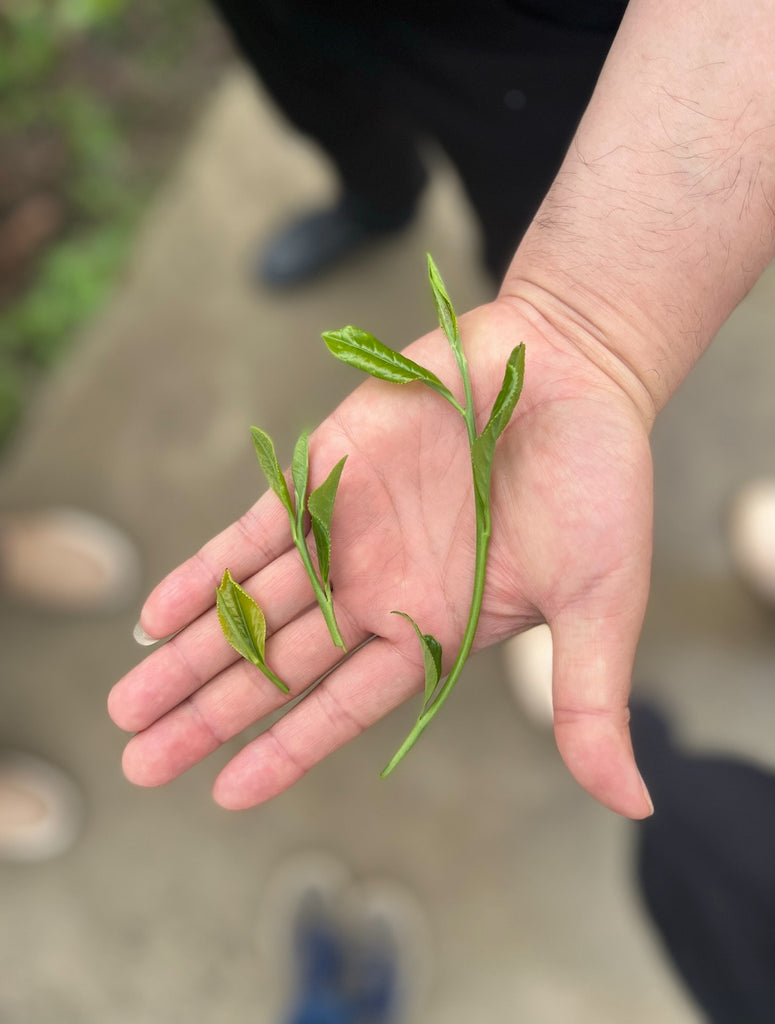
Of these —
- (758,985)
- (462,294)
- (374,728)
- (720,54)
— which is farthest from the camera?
(462,294)

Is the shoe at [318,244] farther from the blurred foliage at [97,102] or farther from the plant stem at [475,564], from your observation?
the plant stem at [475,564]

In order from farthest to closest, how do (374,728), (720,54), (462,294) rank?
(462,294)
(374,728)
(720,54)

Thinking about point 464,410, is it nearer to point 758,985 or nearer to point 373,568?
point 373,568

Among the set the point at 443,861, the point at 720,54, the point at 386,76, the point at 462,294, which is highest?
the point at 386,76

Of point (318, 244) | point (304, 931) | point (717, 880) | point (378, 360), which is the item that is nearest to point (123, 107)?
point (318, 244)

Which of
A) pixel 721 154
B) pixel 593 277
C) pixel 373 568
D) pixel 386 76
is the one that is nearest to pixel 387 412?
pixel 373 568

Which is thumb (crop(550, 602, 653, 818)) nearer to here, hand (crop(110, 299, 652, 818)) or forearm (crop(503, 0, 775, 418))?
hand (crop(110, 299, 652, 818))

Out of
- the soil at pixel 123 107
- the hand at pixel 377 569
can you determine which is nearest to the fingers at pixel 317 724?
the hand at pixel 377 569
